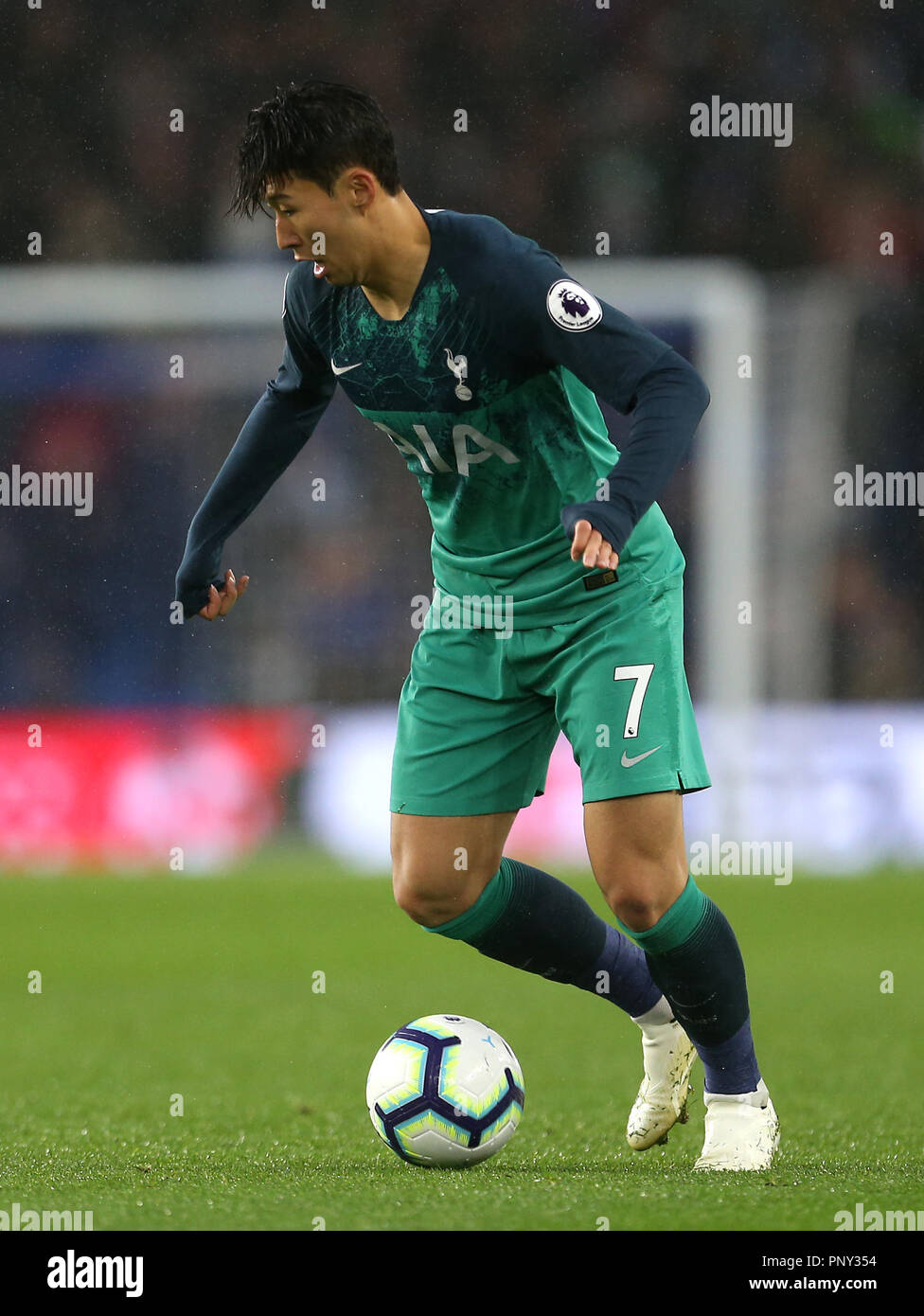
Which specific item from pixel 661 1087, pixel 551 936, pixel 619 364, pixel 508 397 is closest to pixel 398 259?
pixel 508 397

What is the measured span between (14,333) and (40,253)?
148 cm

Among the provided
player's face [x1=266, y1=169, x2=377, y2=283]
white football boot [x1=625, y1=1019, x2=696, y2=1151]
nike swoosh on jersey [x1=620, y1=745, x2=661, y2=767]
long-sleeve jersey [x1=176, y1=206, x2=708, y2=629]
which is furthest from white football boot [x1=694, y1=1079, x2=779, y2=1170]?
player's face [x1=266, y1=169, x2=377, y2=283]

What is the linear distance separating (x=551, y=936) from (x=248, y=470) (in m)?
1.12

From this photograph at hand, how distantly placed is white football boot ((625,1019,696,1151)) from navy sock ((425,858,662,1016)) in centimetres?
7

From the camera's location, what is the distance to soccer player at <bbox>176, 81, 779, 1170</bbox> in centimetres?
328

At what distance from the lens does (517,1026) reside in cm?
603

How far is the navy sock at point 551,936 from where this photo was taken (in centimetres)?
368

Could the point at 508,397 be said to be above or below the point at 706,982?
above

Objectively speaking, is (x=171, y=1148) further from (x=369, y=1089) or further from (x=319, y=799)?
(x=319, y=799)

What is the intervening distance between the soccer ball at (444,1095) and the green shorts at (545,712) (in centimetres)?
45

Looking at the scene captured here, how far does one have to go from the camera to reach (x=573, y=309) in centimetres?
329
